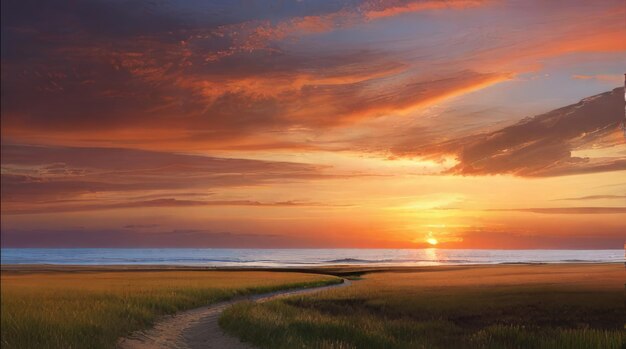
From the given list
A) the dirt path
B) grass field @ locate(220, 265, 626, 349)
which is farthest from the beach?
the dirt path

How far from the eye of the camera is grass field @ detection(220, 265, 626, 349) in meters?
19.4

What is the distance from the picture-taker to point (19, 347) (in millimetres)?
17094

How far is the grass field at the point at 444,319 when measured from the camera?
1939 cm

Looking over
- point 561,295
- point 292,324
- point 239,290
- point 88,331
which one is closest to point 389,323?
point 292,324

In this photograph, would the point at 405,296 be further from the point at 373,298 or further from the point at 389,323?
the point at 389,323

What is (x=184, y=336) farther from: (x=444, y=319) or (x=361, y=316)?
(x=444, y=319)

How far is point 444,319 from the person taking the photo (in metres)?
28.7

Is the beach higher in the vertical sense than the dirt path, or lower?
higher

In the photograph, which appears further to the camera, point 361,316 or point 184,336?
point 361,316

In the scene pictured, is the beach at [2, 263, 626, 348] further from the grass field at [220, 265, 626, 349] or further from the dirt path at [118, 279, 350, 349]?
the dirt path at [118, 279, 350, 349]

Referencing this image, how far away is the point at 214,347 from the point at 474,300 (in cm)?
2270

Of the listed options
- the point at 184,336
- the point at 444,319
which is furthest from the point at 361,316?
the point at 184,336

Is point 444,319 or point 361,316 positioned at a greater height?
point 361,316

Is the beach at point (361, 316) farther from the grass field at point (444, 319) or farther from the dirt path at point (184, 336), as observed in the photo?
the dirt path at point (184, 336)
